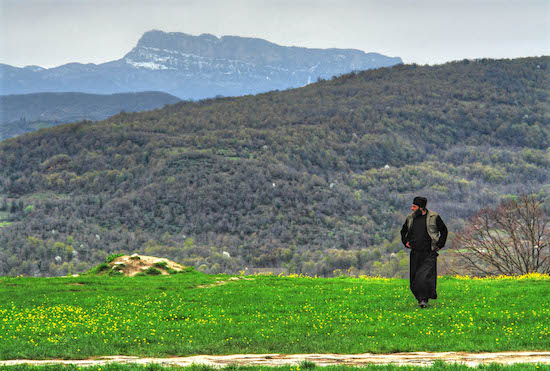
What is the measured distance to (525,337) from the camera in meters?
13.3

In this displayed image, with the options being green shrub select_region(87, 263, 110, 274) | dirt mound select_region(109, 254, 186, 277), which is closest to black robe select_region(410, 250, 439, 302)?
dirt mound select_region(109, 254, 186, 277)

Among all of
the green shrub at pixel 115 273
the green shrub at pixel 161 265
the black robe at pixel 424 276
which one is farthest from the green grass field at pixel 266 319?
the green shrub at pixel 161 265

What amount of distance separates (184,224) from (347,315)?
99.8 metres

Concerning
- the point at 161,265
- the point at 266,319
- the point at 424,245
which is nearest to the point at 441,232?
the point at 424,245

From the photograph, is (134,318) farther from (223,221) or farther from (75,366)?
(223,221)

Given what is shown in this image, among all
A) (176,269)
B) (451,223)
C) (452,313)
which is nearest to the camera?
(452,313)

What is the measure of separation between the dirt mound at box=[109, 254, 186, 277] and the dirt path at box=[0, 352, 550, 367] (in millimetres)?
18895

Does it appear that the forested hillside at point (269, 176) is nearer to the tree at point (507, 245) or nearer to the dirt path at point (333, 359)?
the tree at point (507, 245)

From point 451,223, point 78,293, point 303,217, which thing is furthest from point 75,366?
point 303,217

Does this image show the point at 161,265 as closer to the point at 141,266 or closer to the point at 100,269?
the point at 141,266

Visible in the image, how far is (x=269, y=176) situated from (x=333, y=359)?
403 feet

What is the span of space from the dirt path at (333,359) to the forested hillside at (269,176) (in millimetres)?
64084

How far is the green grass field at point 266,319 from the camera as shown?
522 inches

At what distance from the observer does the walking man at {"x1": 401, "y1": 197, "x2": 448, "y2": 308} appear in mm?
18047
